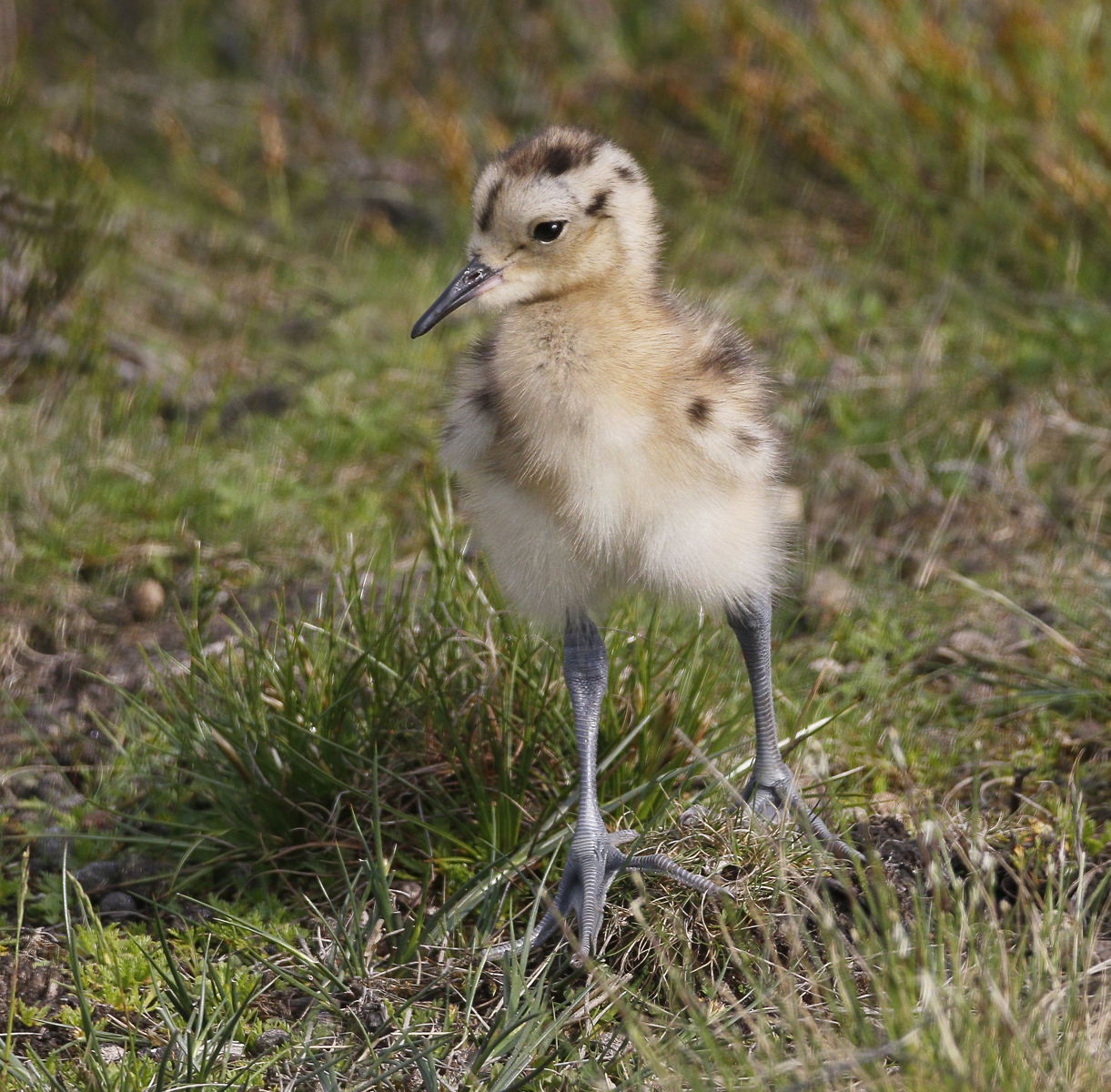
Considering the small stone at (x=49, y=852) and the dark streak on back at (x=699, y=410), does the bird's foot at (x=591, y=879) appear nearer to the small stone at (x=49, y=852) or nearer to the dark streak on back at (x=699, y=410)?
the dark streak on back at (x=699, y=410)

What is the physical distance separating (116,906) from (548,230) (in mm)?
1490

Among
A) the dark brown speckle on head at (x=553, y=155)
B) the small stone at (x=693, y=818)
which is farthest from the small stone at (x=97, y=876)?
the dark brown speckle on head at (x=553, y=155)

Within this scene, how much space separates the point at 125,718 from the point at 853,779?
1.55 m

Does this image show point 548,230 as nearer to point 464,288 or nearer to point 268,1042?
point 464,288

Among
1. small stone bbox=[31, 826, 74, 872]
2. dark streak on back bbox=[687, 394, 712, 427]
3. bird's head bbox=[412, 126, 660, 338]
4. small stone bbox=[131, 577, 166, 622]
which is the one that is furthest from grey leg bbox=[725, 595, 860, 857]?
small stone bbox=[131, 577, 166, 622]

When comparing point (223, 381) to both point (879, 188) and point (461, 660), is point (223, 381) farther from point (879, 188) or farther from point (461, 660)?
point (879, 188)

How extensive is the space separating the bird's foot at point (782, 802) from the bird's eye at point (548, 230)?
1.03m

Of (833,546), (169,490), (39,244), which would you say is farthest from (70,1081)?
(39,244)

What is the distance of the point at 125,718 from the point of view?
2.98 metres

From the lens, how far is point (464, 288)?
2393 millimetres

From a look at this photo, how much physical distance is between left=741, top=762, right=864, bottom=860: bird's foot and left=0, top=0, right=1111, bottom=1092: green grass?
0.07 metres

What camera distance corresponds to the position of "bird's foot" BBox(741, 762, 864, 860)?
234 cm

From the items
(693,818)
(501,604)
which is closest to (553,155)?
(501,604)

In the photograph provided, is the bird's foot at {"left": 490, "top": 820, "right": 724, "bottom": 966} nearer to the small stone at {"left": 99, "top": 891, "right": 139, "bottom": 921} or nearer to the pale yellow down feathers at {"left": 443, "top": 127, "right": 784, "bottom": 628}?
the pale yellow down feathers at {"left": 443, "top": 127, "right": 784, "bottom": 628}
